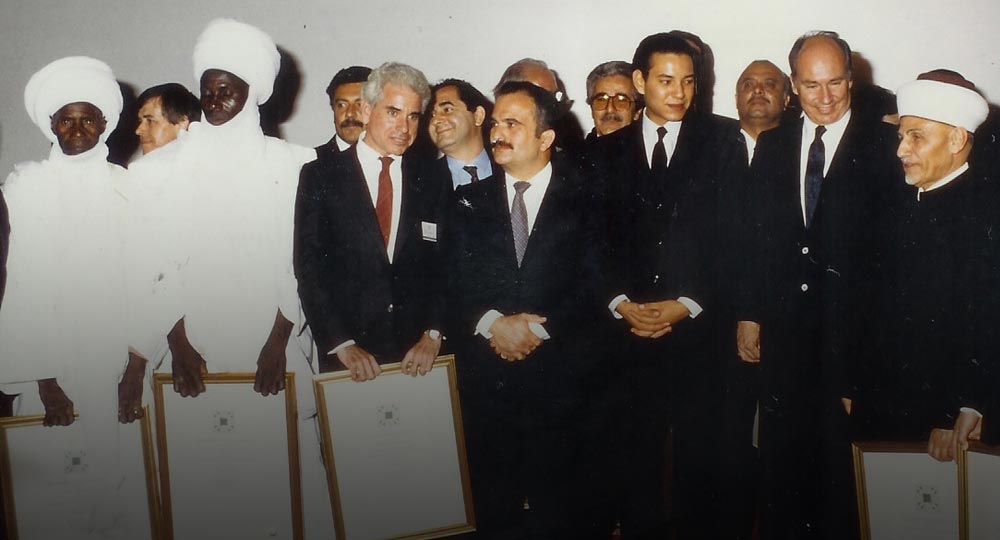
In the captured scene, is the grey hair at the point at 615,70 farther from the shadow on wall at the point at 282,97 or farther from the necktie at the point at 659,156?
the shadow on wall at the point at 282,97

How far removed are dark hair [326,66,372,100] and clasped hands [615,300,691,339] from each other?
1110 mm

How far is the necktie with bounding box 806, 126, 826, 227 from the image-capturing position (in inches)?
98.0

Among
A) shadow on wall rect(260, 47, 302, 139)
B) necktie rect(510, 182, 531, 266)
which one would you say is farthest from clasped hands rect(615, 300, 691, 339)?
shadow on wall rect(260, 47, 302, 139)

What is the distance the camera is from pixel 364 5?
8.63 ft

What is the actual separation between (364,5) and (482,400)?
1350 mm

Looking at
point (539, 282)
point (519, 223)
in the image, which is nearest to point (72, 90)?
point (519, 223)

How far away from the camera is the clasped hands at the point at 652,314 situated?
8.36 feet

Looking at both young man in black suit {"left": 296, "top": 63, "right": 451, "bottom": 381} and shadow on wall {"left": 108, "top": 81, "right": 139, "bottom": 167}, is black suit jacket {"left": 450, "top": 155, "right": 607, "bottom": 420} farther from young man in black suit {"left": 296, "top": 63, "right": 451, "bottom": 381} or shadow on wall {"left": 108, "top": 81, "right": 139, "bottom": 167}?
shadow on wall {"left": 108, "top": 81, "right": 139, "bottom": 167}

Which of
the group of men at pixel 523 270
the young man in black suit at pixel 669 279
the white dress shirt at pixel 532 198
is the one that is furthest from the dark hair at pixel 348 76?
the young man in black suit at pixel 669 279

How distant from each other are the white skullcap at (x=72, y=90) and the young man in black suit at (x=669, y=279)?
158cm

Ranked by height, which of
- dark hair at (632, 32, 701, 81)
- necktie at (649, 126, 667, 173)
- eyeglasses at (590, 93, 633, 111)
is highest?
dark hair at (632, 32, 701, 81)

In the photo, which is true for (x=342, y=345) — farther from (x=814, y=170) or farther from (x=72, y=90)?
(x=814, y=170)

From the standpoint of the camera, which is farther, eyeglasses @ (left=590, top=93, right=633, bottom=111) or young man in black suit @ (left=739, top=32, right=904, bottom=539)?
eyeglasses @ (left=590, top=93, right=633, bottom=111)

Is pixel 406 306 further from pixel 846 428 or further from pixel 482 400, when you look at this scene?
pixel 846 428
